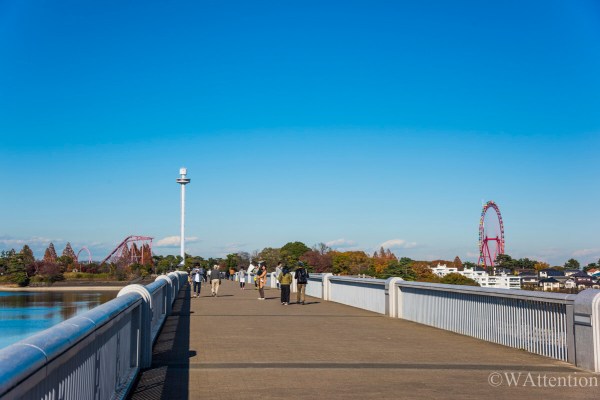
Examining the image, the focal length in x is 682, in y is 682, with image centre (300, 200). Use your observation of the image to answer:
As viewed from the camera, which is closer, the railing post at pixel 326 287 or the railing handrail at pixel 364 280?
the railing handrail at pixel 364 280

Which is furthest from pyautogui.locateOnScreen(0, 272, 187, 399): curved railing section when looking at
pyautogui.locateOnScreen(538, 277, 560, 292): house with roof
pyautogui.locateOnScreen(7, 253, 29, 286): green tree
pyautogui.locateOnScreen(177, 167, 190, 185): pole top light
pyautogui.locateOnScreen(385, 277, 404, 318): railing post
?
pyautogui.locateOnScreen(538, 277, 560, 292): house with roof

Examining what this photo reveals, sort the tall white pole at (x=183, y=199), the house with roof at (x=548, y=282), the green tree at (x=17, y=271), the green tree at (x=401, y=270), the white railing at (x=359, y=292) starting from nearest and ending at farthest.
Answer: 1. the white railing at (x=359, y=292)
2. the tall white pole at (x=183, y=199)
3. the green tree at (x=17, y=271)
4. the green tree at (x=401, y=270)
5. the house with roof at (x=548, y=282)

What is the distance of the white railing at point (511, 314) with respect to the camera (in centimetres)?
986

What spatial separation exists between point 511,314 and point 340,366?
4.04m

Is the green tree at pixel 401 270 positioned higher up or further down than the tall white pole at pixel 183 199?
further down

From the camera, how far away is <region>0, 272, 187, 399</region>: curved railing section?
11.6 feet

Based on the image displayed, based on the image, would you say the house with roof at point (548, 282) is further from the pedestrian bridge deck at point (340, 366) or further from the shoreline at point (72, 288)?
the pedestrian bridge deck at point (340, 366)

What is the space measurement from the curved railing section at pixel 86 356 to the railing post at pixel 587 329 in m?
6.31

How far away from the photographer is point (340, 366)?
10266mm

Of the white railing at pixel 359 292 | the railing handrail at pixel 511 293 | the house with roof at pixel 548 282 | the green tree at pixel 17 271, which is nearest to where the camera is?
the railing handrail at pixel 511 293

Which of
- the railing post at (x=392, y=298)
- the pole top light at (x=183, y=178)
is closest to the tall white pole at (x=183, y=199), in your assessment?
the pole top light at (x=183, y=178)

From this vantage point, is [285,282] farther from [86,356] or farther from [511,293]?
[86,356]

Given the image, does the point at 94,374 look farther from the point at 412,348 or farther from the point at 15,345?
the point at 412,348

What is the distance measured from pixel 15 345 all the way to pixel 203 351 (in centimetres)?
839
